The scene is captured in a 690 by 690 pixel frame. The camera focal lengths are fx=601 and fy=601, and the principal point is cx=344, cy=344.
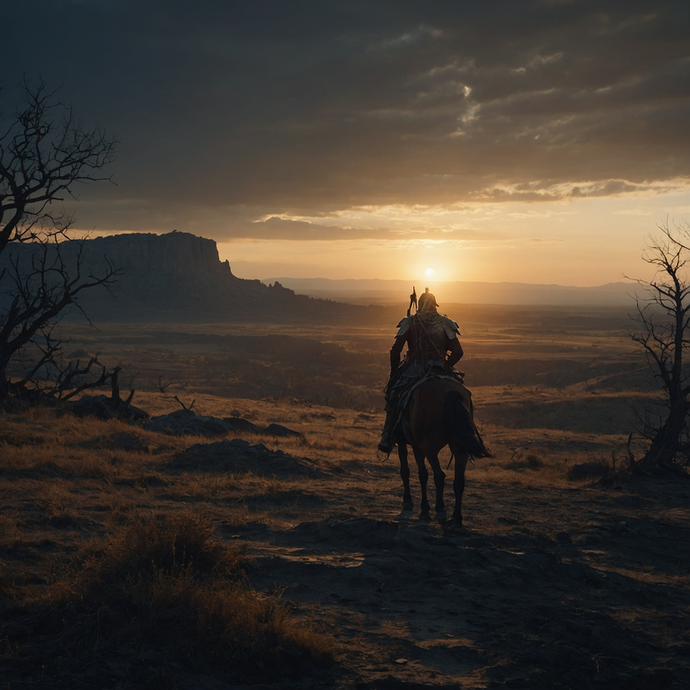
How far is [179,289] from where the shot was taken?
13312cm

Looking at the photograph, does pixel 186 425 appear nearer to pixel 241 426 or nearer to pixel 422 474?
pixel 241 426

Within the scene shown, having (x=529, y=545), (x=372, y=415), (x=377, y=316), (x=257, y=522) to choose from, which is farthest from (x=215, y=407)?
(x=377, y=316)

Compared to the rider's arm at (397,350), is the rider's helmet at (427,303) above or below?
above

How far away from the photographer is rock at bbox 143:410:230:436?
16.5 m

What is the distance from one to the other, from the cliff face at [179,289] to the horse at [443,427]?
111 metres

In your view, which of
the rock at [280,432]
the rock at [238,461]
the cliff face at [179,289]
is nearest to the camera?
the rock at [238,461]

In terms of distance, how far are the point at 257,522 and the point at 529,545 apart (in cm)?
362

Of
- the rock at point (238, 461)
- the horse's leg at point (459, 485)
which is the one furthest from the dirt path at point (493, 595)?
the rock at point (238, 461)

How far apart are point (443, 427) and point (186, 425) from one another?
10.6m

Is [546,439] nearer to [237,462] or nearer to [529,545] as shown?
[237,462]

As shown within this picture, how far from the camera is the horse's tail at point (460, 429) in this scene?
25.8ft

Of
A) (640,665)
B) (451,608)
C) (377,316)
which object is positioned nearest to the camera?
(640,665)

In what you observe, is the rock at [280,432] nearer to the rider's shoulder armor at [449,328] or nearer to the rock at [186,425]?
the rock at [186,425]

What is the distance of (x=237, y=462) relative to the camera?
1255cm
